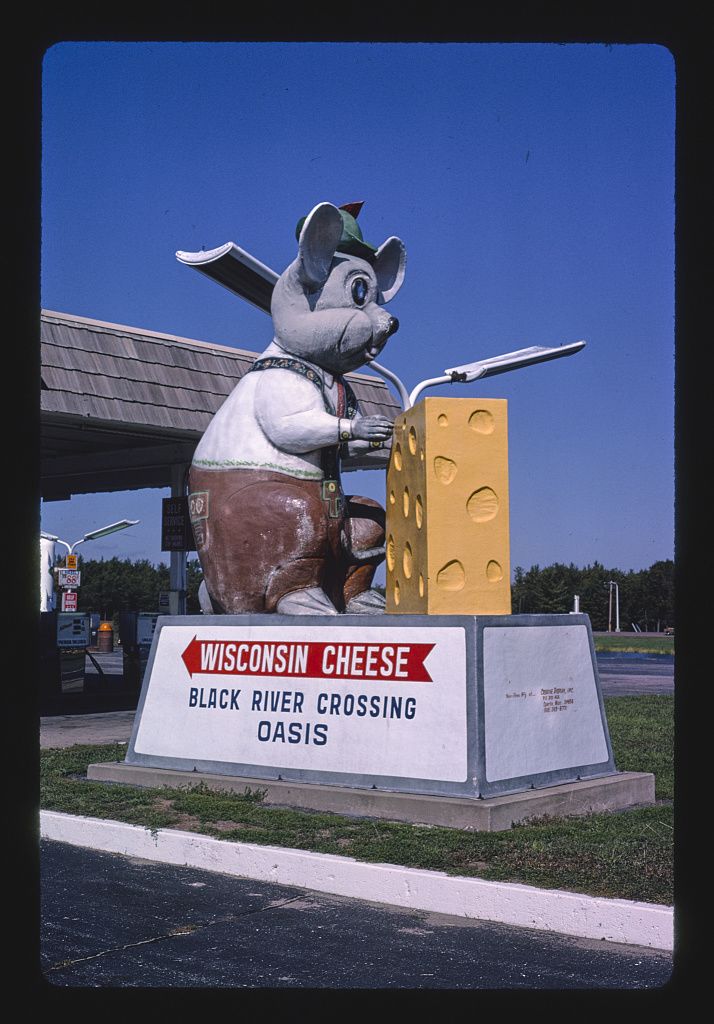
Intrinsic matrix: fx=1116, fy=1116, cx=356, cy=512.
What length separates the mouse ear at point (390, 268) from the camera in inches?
334

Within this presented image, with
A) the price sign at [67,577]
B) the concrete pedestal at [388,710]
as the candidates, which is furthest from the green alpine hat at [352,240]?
the price sign at [67,577]

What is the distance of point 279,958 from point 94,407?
8.11m

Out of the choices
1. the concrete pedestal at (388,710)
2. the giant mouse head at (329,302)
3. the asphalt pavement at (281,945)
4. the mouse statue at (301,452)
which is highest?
the giant mouse head at (329,302)

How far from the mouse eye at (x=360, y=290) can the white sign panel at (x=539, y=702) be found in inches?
106

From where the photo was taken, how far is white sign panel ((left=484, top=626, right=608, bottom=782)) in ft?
20.8

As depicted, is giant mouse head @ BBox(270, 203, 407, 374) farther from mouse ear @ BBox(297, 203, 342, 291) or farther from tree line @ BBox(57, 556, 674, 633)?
tree line @ BBox(57, 556, 674, 633)

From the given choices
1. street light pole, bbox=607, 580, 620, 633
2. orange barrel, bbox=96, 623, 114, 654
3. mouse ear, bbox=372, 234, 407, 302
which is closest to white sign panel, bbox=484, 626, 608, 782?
mouse ear, bbox=372, 234, 407, 302

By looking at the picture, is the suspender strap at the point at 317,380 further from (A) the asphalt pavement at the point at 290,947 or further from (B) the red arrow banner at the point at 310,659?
(A) the asphalt pavement at the point at 290,947

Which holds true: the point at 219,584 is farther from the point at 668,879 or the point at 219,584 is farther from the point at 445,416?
the point at 668,879

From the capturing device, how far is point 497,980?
148 inches

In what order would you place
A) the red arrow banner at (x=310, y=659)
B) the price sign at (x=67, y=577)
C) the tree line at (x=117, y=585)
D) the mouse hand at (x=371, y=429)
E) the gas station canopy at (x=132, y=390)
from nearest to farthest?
the red arrow banner at (x=310, y=659), the mouse hand at (x=371, y=429), the gas station canopy at (x=132, y=390), the price sign at (x=67, y=577), the tree line at (x=117, y=585)

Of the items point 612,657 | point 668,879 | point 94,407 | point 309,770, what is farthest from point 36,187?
point 612,657

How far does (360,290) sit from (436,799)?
364 cm

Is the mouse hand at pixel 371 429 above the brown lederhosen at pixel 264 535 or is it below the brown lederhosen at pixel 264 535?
above
